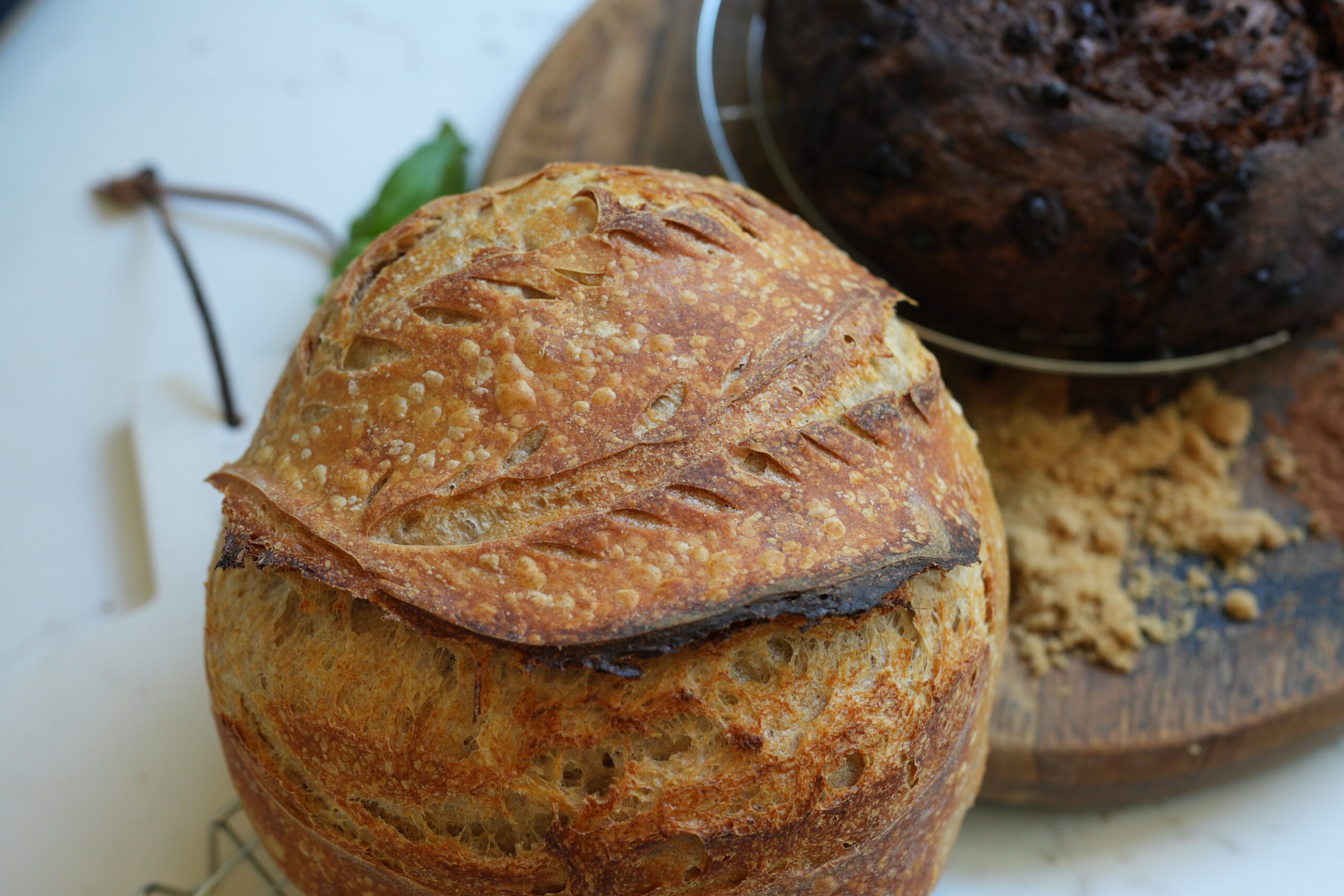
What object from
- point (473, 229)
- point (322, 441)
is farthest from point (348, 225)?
point (322, 441)

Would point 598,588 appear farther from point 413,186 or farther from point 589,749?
point 413,186

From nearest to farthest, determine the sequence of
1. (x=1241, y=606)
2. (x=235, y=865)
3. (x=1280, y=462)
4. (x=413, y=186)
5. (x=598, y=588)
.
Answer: (x=598, y=588)
(x=235, y=865)
(x=1241, y=606)
(x=1280, y=462)
(x=413, y=186)

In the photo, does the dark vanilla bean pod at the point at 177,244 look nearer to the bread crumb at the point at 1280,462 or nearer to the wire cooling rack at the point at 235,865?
the wire cooling rack at the point at 235,865

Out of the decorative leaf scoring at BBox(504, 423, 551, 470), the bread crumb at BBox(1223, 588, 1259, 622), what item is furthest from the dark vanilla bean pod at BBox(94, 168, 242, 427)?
the bread crumb at BBox(1223, 588, 1259, 622)

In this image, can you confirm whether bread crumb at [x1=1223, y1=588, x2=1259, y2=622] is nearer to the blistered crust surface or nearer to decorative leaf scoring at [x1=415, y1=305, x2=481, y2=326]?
the blistered crust surface

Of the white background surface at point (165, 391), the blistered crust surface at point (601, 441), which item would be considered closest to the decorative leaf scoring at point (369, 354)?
the blistered crust surface at point (601, 441)

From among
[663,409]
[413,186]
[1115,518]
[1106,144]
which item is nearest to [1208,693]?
[1115,518]
